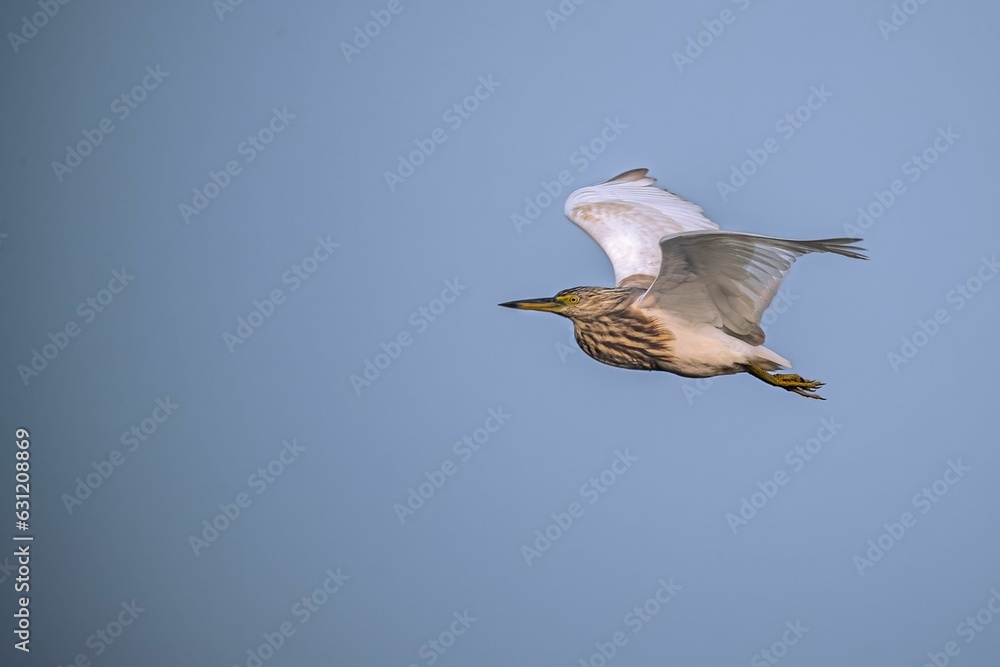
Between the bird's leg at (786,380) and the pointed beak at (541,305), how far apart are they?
3.86 feet

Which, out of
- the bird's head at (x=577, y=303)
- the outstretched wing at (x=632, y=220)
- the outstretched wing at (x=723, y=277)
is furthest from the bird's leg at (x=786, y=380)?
the outstretched wing at (x=632, y=220)

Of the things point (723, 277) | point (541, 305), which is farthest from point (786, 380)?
point (541, 305)

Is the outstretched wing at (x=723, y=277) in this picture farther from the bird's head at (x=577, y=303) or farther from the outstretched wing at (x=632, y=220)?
the outstretched wing at (x=632, y=220)

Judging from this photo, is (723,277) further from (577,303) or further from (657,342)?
(577,303)

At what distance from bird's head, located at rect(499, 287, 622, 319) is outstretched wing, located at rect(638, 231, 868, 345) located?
238mm

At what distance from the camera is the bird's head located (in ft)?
22.1

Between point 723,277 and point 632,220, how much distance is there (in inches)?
71.7

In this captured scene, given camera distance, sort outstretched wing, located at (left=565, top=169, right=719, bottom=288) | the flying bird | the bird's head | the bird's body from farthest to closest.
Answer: outstretched wing, located at (left=565, top=169, right=719, bottom=288)
the bird's head
the bird's body
the flying bird

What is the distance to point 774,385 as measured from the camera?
6719 mm

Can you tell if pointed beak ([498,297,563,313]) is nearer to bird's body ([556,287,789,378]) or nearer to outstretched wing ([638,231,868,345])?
bird's body ([556,287,789,378])

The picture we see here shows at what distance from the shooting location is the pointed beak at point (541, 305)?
6.85m

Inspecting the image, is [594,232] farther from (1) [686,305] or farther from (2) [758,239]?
(2) [758,239]

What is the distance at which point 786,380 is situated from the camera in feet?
21.9

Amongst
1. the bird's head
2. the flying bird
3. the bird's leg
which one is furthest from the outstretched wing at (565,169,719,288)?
the bird's leg
